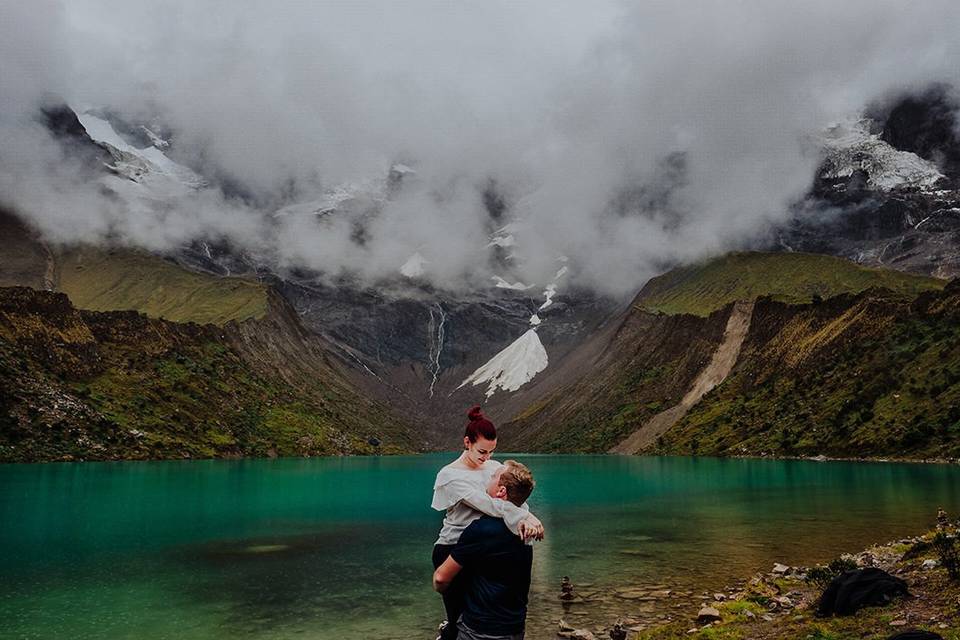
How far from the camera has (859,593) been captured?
1933 centimetres

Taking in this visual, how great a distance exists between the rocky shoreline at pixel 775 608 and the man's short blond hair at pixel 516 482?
11279 millimetres

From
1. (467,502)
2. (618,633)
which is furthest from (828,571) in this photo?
(467,502)

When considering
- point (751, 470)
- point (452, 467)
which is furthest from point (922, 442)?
point (452, 467)

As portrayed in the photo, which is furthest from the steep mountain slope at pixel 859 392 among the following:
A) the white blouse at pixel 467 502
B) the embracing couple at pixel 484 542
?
the white blouse at pixel 467 502

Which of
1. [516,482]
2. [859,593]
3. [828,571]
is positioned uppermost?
[516,482]

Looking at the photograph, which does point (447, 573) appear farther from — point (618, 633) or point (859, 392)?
point (859, 392)

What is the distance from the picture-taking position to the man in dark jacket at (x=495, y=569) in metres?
8.97

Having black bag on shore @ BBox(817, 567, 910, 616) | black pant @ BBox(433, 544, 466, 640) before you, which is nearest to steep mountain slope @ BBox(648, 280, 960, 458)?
black bag on shore @ BBox(817, 567, 910, 616)

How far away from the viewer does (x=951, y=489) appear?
212 ft

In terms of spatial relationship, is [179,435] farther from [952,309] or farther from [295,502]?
[952,309]

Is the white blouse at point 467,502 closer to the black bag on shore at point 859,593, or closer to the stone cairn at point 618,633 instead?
the black bag on shore at point 859,593

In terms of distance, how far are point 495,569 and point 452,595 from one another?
85 centimetres

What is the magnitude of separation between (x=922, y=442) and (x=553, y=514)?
8775cm

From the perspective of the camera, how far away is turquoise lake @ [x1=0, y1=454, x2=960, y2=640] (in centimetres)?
2719
